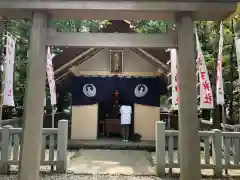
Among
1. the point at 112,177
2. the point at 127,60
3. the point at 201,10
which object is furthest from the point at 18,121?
the point at 201,10

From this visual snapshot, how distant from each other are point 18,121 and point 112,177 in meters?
6.33

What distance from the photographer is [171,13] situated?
169 inches

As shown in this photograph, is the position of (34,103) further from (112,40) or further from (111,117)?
(111,117)

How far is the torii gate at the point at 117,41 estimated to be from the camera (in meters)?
4.05

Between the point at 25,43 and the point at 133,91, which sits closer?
the point at 133,91

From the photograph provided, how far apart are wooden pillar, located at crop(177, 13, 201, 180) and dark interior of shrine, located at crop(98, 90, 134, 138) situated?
8390 mm

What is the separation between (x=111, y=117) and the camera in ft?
42.8

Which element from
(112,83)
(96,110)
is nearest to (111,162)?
(96,110)

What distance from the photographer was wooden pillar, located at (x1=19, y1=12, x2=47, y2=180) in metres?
3.98

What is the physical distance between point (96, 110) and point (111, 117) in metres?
1.07

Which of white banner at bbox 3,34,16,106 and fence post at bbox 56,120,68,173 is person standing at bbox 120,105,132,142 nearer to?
fence post at bbox 56,120,68,173

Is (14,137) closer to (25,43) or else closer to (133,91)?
(133,91)

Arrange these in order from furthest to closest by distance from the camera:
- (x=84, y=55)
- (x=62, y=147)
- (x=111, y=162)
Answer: (x=84, y=55)
(x=111, y=162)
(x=62, y=147)

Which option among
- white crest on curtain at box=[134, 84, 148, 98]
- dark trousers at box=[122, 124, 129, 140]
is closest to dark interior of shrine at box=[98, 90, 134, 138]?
white crest on curtain at box=[134, 84, 148, 98]
